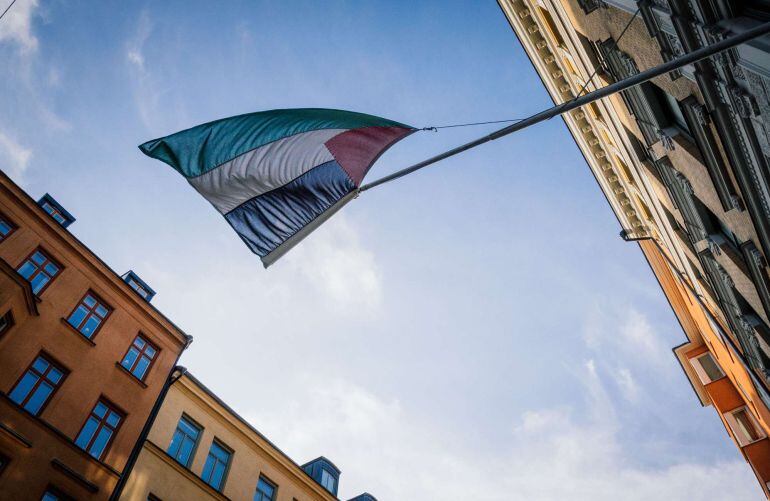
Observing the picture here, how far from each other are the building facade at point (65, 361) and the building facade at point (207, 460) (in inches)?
33.7

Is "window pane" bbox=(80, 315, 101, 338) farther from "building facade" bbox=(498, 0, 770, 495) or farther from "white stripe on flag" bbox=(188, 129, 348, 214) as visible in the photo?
"building facade" bbox=(498, 0, 770, 495)

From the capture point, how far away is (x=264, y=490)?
22.1 metres

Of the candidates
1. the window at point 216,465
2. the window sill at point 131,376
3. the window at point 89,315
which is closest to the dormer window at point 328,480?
the window at point 216,465

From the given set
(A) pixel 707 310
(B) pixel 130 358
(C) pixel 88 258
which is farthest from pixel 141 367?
(A) pixel 707 310

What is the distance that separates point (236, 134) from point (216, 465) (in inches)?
629

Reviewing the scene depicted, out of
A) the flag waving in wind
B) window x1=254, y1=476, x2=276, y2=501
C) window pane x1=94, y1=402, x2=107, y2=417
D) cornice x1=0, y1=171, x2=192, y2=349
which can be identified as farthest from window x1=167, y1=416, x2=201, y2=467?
the flag waving in wind

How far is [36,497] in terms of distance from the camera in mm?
13438

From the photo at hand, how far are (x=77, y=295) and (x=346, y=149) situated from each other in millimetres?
14185

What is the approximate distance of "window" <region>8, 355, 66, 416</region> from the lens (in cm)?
1478

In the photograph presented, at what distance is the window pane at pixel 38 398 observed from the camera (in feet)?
48.8

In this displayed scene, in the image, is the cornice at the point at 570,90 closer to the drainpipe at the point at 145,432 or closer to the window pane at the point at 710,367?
the window pane at the point at 710,367

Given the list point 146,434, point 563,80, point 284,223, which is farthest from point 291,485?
point 563,80

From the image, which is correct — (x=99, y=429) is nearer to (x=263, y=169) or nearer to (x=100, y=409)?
(x=100, y=409)

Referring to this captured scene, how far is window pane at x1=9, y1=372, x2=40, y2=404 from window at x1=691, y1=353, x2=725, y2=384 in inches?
1172
